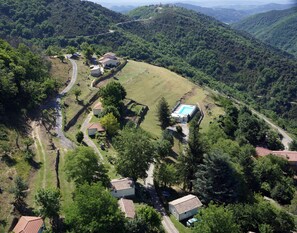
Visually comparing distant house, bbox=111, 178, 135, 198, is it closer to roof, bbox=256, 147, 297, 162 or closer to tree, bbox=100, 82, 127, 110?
tree, bbox=100, 82, 127, 110

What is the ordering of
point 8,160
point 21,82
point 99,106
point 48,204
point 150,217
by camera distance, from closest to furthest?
point 48,204 < point 150,217 < point 8,160 < point 21,82 < point 99,106

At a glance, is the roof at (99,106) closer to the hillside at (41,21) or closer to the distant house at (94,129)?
the distant house at (94,129)

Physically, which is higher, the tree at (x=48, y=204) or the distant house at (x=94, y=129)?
the tree at (x=48, y=204)

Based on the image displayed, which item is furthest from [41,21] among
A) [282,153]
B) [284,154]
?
[284,154]

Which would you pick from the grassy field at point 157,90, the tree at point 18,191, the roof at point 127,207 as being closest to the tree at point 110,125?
the grassy field at point 157,90

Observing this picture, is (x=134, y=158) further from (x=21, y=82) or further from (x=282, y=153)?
(x=282, y=153)

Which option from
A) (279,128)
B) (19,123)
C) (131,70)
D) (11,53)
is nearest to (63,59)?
(131,70)
